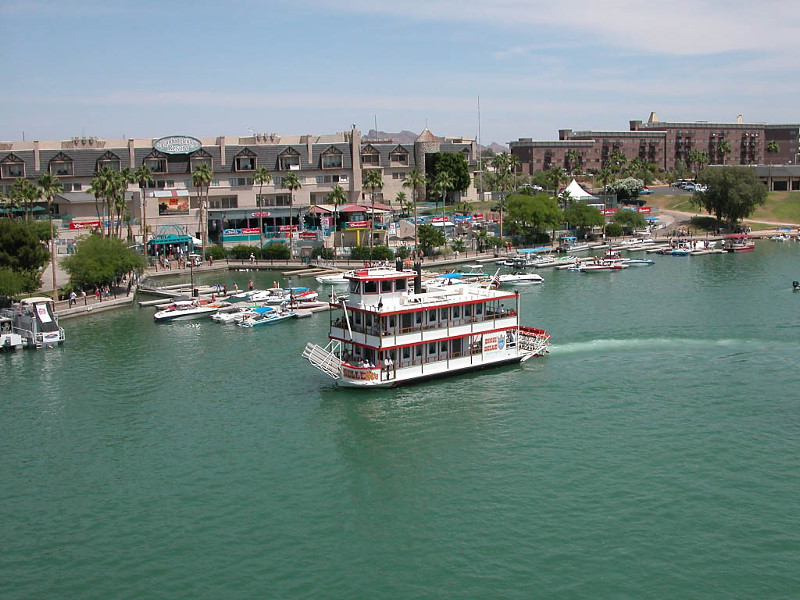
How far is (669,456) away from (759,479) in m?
4.38

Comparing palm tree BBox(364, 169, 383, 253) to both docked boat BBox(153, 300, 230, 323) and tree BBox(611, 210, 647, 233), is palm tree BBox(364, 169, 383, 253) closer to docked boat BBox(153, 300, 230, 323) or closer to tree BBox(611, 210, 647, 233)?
tree BBox(611, 210, 647, 233)

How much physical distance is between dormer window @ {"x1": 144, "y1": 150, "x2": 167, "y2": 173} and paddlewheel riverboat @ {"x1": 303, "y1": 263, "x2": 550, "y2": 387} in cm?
8881

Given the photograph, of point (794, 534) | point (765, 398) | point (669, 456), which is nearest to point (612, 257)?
point (765, 398)

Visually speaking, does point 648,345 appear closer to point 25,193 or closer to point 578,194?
point 25,193

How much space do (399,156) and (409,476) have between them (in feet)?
414

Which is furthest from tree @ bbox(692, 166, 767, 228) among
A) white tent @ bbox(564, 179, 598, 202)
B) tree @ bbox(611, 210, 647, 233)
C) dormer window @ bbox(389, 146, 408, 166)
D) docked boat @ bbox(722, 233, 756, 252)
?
dormer window @ bbox(389, 146, 408, 166)

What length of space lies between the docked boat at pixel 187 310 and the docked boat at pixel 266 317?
18.0 ft

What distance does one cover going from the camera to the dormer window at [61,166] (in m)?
136

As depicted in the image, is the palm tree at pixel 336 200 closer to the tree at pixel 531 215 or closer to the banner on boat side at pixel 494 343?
the tree at pixel 531 215

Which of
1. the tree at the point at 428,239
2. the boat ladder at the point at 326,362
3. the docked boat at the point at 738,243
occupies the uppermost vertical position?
the tree at the point at 428,239

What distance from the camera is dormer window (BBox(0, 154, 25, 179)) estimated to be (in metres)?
134

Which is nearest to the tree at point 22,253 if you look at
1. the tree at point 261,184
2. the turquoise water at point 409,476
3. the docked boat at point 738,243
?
the turquoise water at point 409,476

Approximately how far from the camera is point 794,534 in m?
34.4

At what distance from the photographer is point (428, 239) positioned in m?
126
